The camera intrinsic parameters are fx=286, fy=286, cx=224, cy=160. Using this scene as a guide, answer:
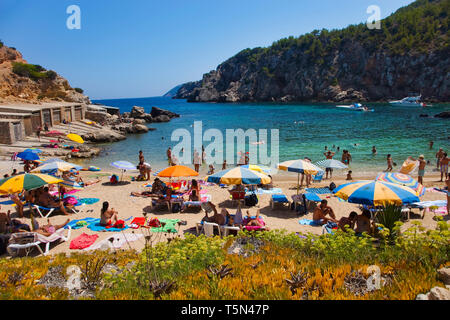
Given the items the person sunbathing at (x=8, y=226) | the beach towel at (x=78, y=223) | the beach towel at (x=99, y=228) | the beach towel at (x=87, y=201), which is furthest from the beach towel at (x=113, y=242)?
the beach towel at (x=87, y=201)

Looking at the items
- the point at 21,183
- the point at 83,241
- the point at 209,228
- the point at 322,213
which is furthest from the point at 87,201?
the point at 322,213

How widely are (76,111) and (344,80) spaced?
312 feet

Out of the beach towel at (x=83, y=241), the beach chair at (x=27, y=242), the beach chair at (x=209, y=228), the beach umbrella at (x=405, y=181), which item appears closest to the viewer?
the beach chair at (x=27, y=242)

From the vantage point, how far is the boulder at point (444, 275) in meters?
3.89

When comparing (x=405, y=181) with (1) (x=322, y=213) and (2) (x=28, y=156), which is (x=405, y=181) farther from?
(2) (x=28, y=156)

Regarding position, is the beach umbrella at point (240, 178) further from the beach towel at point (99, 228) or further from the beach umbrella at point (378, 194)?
the beach towel at point (99, 228)

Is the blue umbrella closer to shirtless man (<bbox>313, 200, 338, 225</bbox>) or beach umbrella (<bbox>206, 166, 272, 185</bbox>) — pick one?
beach umbrella (<bbox>206, 166, 272, 185</bbox>)

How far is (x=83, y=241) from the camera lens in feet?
25.7

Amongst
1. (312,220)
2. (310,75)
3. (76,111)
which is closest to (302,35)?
(310,75)

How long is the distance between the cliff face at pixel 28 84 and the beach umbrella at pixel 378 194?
→ 43.9 metres

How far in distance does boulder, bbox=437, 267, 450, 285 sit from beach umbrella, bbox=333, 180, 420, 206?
9.07ft

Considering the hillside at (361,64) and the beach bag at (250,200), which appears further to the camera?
the hillside at (361,64)

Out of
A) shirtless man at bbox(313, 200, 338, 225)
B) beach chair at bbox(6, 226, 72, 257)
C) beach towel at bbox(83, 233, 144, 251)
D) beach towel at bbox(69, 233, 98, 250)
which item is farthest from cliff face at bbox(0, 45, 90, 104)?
shirtless man at bbox(313, 200, 338, 225)
